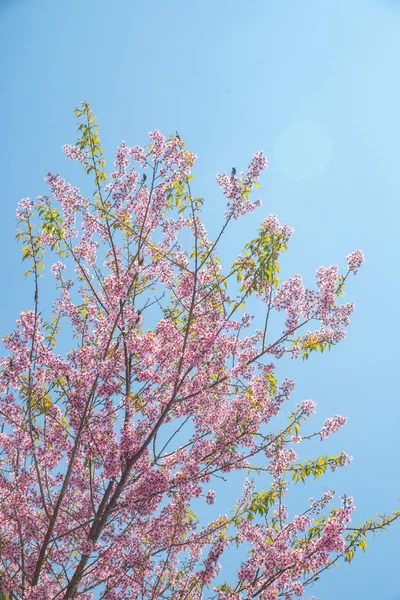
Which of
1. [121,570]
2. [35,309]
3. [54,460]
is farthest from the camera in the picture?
[54,460]

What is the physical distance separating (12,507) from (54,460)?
2.58 ft

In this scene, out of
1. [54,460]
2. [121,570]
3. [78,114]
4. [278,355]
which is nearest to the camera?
[121,570]

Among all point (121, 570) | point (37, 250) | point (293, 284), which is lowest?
point (121, 570)

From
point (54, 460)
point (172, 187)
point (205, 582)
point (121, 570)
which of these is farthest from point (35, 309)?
point (205, 582)

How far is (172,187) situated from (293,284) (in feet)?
8.11

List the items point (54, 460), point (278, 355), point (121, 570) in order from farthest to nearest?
point (278, 355) < point (54, 460) < point (121, 570)

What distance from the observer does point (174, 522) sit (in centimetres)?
729

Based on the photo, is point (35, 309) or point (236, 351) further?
point (236, 351)

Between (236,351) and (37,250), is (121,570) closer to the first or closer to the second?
(236,351)

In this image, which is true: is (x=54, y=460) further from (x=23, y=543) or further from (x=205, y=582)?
(x=205, y=582)

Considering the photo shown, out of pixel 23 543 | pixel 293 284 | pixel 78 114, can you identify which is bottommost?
pixel 23 543

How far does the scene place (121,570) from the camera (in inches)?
256

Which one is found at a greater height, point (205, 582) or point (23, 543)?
point (23, 543)

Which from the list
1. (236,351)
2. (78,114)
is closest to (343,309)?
(236,351)
